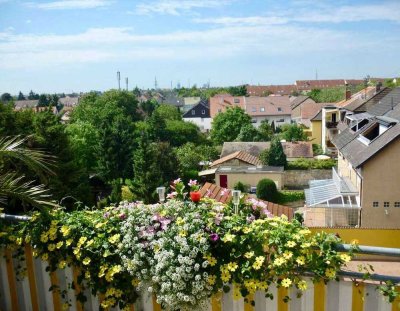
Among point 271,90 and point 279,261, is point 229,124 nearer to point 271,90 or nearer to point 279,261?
point 279,261

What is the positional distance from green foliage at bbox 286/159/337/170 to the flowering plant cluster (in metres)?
29.0

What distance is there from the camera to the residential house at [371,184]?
1652 cm

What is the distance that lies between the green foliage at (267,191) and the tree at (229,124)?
67.9 ft

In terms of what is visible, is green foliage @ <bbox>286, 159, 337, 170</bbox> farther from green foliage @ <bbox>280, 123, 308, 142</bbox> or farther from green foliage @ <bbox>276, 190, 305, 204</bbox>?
green foliage @ <bbox>280, 123, 308, 142</bbox>

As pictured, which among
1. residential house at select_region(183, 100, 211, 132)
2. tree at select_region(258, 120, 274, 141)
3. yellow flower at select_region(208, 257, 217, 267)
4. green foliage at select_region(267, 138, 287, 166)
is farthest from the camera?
residential house at select_region(183, 100, 211, 132)

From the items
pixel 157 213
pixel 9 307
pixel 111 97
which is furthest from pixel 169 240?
pixel 111 97

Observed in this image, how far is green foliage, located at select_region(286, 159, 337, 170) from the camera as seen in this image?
3093 cm

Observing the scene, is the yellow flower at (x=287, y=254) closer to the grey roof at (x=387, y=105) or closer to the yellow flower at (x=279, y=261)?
the yellow flower at (x=279, y=261)

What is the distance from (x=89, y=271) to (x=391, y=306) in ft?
7.62

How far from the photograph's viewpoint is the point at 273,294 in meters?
2.96

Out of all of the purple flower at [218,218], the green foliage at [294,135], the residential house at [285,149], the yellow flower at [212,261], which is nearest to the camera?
the yellow flower at [212,261]

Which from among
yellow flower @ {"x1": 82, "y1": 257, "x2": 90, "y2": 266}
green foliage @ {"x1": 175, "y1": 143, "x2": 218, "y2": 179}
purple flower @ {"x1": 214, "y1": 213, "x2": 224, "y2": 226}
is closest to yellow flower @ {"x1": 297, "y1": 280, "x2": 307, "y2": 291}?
purple flower @ {"x1": 214, "y1": 213, "x2": 224, "y2": 226}

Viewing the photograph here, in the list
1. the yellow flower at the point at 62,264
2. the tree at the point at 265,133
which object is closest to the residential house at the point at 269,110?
the tree at the point at 265,133

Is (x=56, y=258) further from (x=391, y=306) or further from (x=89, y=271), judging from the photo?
(x=391, y=306)
